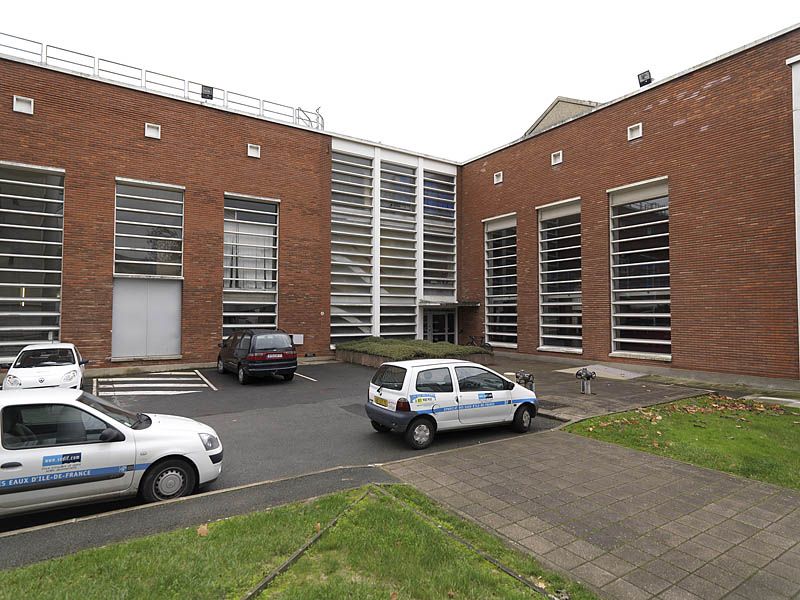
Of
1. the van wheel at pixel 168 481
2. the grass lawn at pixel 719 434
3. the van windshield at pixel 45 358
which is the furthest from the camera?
the van windshield at pixel 45 358

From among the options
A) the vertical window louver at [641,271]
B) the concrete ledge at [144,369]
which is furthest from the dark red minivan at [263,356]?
the vertical window louver at [641,271]

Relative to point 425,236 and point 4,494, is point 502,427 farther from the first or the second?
point 425,236

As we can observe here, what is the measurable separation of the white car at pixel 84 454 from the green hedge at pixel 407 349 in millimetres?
11676

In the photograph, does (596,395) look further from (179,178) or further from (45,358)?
(179,178)

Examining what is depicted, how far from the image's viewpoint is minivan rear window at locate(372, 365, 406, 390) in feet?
26.7

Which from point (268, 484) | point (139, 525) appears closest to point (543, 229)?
point (268, 484)

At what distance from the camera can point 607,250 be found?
61.9 ft

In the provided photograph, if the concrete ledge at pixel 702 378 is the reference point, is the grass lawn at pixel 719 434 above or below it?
below

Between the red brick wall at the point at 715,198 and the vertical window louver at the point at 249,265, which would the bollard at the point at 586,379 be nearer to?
the red brick wall at the point at 715,198

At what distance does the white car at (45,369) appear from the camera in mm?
11391

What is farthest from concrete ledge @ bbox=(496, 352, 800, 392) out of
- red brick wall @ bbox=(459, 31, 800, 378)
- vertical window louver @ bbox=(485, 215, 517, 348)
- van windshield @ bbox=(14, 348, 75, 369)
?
van windshield @ bbox=(14, 348, 75, 369)

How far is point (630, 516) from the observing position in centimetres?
503

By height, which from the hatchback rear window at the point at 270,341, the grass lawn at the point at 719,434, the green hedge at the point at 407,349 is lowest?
the grass lawn at the point at 719,434

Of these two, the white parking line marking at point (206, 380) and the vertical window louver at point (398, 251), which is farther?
the vertical window louver at point (398, 251)
